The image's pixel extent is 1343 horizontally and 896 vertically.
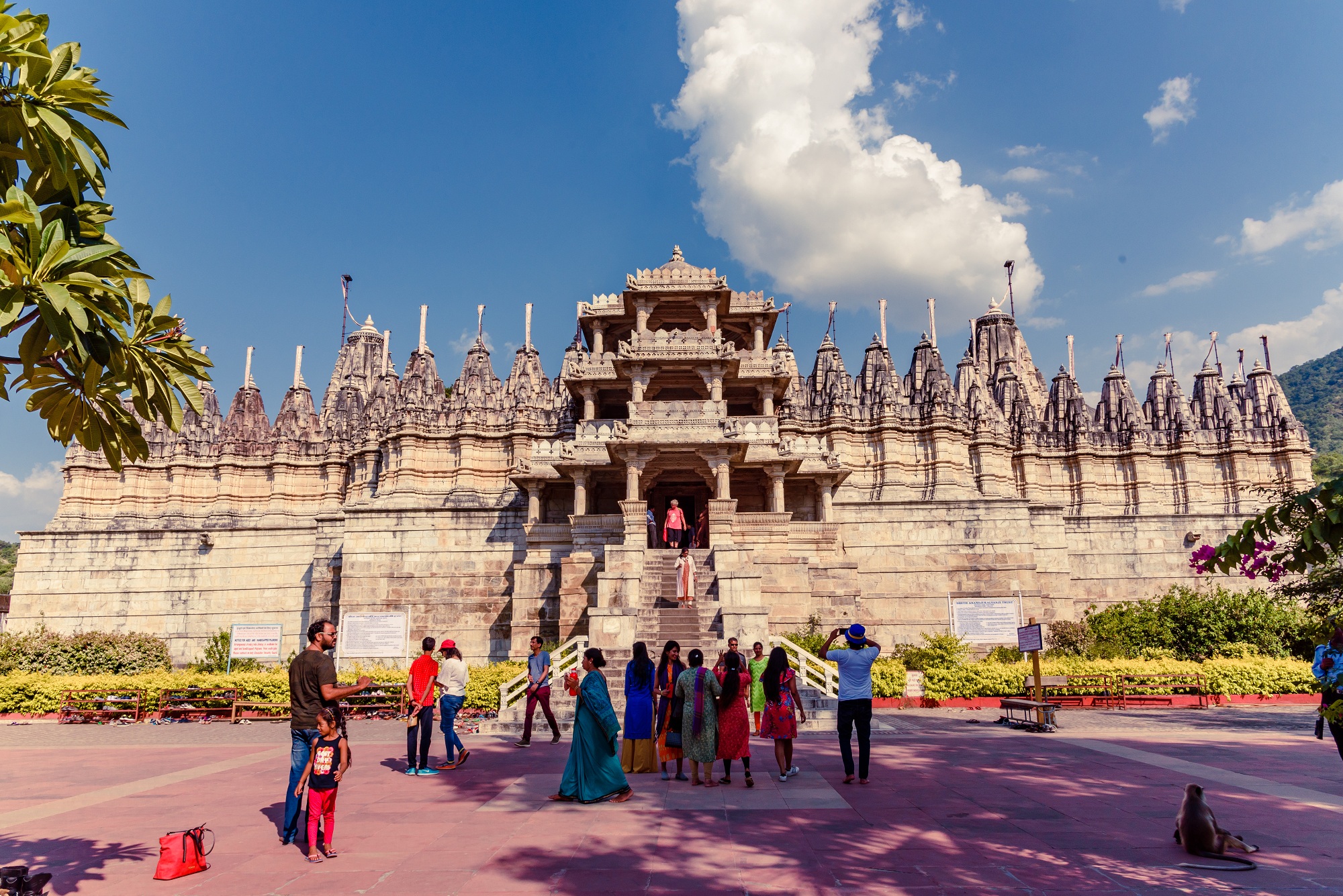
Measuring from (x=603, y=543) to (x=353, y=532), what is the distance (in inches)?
381

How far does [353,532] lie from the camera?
28.6 m

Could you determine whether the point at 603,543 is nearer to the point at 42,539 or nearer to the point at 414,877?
the point at 414,877

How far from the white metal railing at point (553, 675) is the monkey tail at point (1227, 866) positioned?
39.8 feet

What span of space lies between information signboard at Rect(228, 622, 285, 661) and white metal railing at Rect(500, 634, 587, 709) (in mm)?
10127

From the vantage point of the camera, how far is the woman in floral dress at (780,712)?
9734 millimetres

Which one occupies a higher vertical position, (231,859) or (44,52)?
(44,52)

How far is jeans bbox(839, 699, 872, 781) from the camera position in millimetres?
9609

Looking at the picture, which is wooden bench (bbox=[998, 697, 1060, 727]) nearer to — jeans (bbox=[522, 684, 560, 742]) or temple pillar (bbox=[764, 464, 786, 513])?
jeans (bbox=[522, 684, 560, 742])

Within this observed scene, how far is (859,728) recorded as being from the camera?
9883 mm

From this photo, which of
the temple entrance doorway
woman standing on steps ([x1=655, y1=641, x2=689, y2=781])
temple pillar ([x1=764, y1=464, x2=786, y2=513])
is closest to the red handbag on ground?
woman standing on steps ([x1=655, y1=641, x2=689, y2=781])

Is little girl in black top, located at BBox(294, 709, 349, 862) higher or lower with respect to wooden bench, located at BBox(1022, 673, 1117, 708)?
higher

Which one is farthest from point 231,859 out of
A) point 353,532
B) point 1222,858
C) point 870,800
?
point 353,532

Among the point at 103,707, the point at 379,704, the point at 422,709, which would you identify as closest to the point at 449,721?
the point at 422,709

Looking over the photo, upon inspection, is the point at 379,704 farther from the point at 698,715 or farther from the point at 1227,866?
the point at 1227,866
